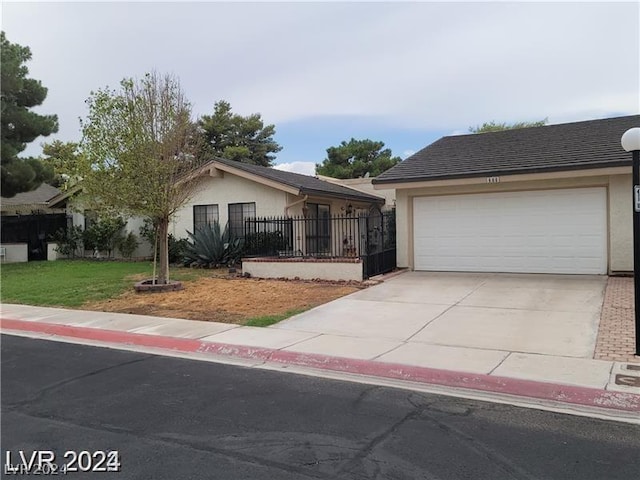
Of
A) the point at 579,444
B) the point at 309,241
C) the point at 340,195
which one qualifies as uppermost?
the point at 340,195

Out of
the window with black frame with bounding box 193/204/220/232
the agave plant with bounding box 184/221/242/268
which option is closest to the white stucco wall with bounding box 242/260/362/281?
the agave plant with bounding box 184/221/242/268

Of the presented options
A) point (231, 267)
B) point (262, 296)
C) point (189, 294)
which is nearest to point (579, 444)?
point (262, 296)

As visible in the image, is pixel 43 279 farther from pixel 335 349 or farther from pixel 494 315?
pixel 494 315

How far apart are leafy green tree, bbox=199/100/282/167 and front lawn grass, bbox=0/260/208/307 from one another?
22.8 metres

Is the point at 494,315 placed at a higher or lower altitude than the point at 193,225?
lower

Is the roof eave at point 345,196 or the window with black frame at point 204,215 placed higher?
the roof eave at point 345,196

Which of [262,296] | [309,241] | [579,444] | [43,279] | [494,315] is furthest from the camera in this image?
[309,241]

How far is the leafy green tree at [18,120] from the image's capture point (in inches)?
770

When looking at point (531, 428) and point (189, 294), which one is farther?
point (189, 294)

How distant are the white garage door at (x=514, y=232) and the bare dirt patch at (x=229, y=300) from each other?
4012 millimetres

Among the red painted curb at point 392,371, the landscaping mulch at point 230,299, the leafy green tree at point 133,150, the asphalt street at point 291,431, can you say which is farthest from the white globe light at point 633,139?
the leafy green tree at point 133,150

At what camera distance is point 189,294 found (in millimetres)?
13086

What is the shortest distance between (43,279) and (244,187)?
761cm

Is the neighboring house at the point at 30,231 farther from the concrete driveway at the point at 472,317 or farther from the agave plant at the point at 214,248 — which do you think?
the concrete driveway at the point at 472,317
